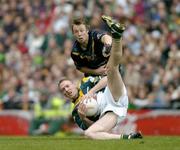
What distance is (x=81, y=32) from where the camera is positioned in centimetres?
1215

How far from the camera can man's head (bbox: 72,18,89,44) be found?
12.0 metres

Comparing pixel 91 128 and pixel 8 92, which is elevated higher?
pixel 91 128

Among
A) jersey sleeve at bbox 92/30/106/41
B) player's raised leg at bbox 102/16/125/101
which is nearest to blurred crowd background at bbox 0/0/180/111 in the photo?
jersey sleeve at bbox 92/30/106/41

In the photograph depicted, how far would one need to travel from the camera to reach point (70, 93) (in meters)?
→ 12.0

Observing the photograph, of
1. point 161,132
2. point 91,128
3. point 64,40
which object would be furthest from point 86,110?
point 64,40

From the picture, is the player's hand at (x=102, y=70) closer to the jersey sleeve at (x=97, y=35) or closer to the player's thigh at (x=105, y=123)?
the jersey sleeve at (x=97, y=35)

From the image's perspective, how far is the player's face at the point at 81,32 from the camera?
1205 cm

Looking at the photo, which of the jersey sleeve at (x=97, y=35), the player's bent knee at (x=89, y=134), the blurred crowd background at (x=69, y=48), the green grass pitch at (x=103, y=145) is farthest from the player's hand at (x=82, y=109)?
the blurred crowd background at (x=69, y=48)

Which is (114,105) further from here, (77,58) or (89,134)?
(77,58)

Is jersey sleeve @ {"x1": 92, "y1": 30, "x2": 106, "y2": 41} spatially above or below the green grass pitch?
above

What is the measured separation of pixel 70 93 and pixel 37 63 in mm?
10134

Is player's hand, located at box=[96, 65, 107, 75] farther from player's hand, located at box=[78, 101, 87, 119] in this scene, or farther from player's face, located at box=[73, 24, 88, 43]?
player's hand, located at box=[78, 101, 87, 119]

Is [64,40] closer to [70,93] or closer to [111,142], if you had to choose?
[70,93]

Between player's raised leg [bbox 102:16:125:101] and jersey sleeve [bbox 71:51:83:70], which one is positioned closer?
player's raised leg [bbox 102:16:125:101]
